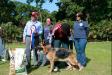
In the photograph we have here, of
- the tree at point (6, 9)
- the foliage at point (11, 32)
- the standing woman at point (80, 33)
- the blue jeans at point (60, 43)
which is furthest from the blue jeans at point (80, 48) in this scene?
the tree at point (6, 9)

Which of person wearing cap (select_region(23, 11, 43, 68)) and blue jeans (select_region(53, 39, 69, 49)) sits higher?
person wearing cap (select_region(23, 11, 43, 68))

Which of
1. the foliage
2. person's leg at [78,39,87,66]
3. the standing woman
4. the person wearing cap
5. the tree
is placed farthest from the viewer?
the tree

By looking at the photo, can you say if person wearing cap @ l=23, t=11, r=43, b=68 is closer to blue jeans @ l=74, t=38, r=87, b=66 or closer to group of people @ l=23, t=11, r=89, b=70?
group of people @ l=23, t=11, r=89, b=70

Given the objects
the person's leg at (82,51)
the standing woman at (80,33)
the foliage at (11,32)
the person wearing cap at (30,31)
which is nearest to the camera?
the person wearing cap at (30,31)

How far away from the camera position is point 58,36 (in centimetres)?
1433

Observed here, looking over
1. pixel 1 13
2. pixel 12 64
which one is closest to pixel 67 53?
pixel 12 64

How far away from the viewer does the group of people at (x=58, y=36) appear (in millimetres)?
13859

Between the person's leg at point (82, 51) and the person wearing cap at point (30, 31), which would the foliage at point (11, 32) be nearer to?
the person's leg at point (82, 51)

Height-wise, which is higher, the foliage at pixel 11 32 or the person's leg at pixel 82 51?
the person's leg at pixel 82 51

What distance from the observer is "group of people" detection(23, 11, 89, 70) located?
13.9m

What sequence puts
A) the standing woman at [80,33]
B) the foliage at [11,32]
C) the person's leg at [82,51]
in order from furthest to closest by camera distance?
1. the foliage at [11,32]
2. the person's leg at [82,51]
3. the standing woman at [80,33]

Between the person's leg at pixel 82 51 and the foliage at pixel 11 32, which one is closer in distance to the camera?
the person's leg at pixel 82 51

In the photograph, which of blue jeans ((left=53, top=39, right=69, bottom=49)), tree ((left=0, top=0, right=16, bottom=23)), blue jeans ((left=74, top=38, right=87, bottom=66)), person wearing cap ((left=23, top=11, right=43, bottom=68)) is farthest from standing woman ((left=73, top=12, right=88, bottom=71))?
tree ((left=0, top=0, right=16, bottom=23))

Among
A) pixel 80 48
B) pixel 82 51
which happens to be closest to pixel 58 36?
pixel 80 48
